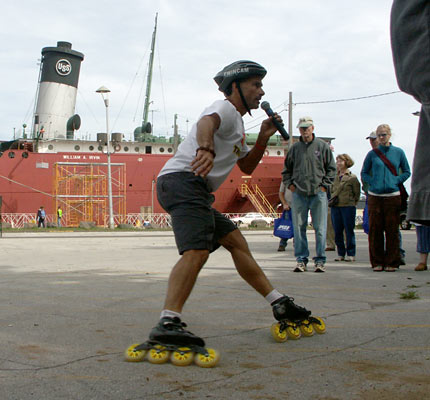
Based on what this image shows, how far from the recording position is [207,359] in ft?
8.96

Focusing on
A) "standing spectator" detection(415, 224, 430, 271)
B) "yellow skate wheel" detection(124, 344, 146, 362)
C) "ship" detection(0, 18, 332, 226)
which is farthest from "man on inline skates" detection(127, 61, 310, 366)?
"ship" detection(0, 18, 332, 226)

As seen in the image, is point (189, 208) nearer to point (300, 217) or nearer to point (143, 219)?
point (300, 217)

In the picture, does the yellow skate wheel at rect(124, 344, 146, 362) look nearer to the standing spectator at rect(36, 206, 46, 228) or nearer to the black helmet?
the black helmet

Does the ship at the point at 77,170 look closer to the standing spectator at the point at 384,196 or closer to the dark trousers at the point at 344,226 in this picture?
the dark trousers at the point at 344,226

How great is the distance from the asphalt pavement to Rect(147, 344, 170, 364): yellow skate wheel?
0.06 metres

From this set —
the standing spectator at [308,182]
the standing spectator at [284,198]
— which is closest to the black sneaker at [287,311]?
the standing spectator at [308,182]

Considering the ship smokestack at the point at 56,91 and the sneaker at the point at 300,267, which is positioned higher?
the ship smokestack at the point at 56,91

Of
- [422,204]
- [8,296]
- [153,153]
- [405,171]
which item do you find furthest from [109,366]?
[153,153]

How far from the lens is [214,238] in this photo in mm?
3438

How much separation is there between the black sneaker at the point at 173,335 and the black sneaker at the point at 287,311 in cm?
66

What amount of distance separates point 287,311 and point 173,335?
808 millimetres

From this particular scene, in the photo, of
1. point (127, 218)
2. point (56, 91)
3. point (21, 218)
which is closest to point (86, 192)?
point (127, 218)

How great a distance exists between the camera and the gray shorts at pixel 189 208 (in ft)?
10.0

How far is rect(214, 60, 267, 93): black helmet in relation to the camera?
11.2 feet
